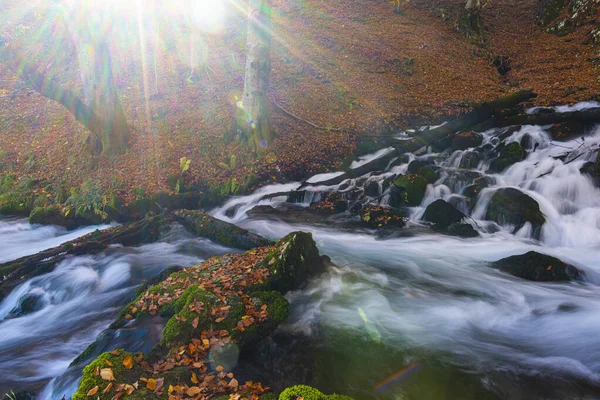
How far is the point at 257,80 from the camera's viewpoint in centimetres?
1052

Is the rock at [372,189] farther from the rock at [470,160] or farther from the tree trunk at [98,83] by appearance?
the tree trunk at [98,83]

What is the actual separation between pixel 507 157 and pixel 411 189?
3288mm

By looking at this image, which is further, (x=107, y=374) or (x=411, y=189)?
(x=411, y=189)

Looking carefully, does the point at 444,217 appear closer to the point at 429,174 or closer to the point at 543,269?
the point at 429,174

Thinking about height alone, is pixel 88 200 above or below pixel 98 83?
below

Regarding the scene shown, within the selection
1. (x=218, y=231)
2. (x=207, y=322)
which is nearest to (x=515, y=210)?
(x=218, y=231)

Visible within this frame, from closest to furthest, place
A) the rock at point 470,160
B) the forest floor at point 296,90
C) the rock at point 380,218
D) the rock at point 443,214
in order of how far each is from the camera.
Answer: the rock at point 443,214
the rock at point 380,218
the rock at point 470,160
the forest floor at point 296,90

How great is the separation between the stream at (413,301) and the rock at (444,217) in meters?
0.34

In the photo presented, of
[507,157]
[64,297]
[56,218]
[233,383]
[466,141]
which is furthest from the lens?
[466,141]

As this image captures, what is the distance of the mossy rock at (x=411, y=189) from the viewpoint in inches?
388

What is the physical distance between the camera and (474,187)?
9.38 m

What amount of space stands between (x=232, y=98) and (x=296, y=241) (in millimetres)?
9536

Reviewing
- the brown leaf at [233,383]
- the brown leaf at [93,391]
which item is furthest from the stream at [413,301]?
the brown leaf at [93,391]

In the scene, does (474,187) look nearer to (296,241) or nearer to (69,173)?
(296,241)
